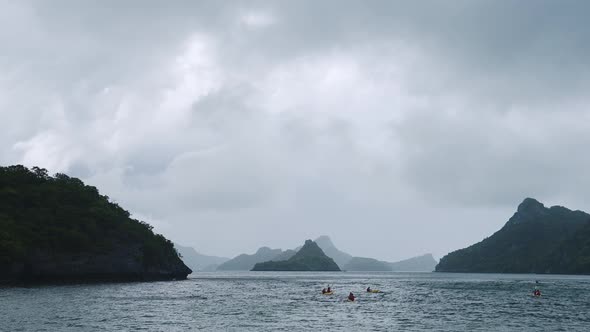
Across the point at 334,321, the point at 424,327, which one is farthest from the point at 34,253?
the point at 424,327

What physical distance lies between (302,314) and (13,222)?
8748 centimetres

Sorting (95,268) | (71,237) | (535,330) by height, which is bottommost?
(535,330)

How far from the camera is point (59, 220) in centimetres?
13075

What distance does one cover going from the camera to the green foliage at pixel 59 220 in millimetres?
113500

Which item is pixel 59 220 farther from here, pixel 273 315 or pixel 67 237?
pixel 273 315

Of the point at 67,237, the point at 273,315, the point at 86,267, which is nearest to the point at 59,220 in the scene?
the point at 67,237

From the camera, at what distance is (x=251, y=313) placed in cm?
6034

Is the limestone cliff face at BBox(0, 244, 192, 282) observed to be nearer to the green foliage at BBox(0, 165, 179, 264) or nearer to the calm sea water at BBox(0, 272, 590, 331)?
the green foliage at BBox(0, 165, 179, 264)

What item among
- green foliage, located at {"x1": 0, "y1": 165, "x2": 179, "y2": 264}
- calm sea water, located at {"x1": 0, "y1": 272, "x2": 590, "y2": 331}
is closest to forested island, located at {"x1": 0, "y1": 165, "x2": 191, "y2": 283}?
green foliage, located at {"x1": 0, "y1": 165, "x2": 179, "y2": 264}

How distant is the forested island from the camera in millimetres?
110688

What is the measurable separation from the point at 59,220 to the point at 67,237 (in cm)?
1117

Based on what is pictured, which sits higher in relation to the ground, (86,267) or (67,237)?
(67,237)

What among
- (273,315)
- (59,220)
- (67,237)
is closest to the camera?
(273,315)

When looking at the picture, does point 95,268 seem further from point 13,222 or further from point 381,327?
point 381,327
